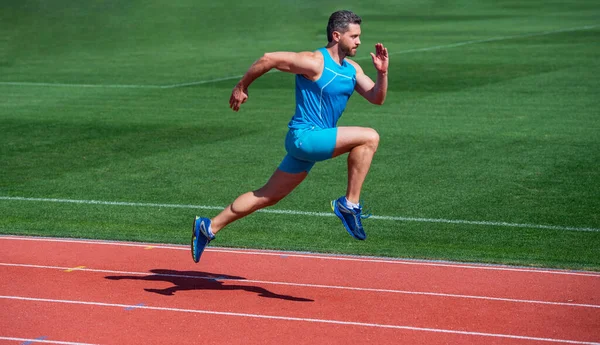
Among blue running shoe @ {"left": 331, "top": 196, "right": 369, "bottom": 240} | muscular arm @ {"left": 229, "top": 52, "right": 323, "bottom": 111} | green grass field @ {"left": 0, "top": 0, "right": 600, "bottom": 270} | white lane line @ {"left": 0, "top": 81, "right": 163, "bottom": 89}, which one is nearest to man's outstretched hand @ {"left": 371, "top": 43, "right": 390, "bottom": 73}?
muscular arm @ {"left": 229, "top": 52, "right": 323, "bottom": 111}

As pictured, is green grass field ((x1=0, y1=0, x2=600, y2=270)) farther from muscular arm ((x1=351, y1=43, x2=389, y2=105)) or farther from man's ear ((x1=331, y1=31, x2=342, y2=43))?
man's ear ((x1=331, y1=31, x2=342, y2=43))

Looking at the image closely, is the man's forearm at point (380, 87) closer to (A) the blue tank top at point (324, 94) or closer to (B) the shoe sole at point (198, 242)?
(A) the blue tank top at point (324, 94)

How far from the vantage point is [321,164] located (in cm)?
1544

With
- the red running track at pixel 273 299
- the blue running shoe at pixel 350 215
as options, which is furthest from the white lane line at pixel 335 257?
the blue running shoe at pixel 350 215

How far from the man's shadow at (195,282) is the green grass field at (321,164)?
1.36m

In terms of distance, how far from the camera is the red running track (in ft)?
25.3

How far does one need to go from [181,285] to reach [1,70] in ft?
71.1

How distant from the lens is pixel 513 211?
12422 mm

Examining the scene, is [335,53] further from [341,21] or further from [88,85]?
[88,85]

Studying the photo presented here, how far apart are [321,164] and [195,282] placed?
626 cm

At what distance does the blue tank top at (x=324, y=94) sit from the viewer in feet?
26.8

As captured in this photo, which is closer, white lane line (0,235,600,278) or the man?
the man

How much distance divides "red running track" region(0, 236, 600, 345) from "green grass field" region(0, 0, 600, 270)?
0.67 meters

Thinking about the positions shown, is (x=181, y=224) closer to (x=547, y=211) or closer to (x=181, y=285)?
(x=181, y=285)
